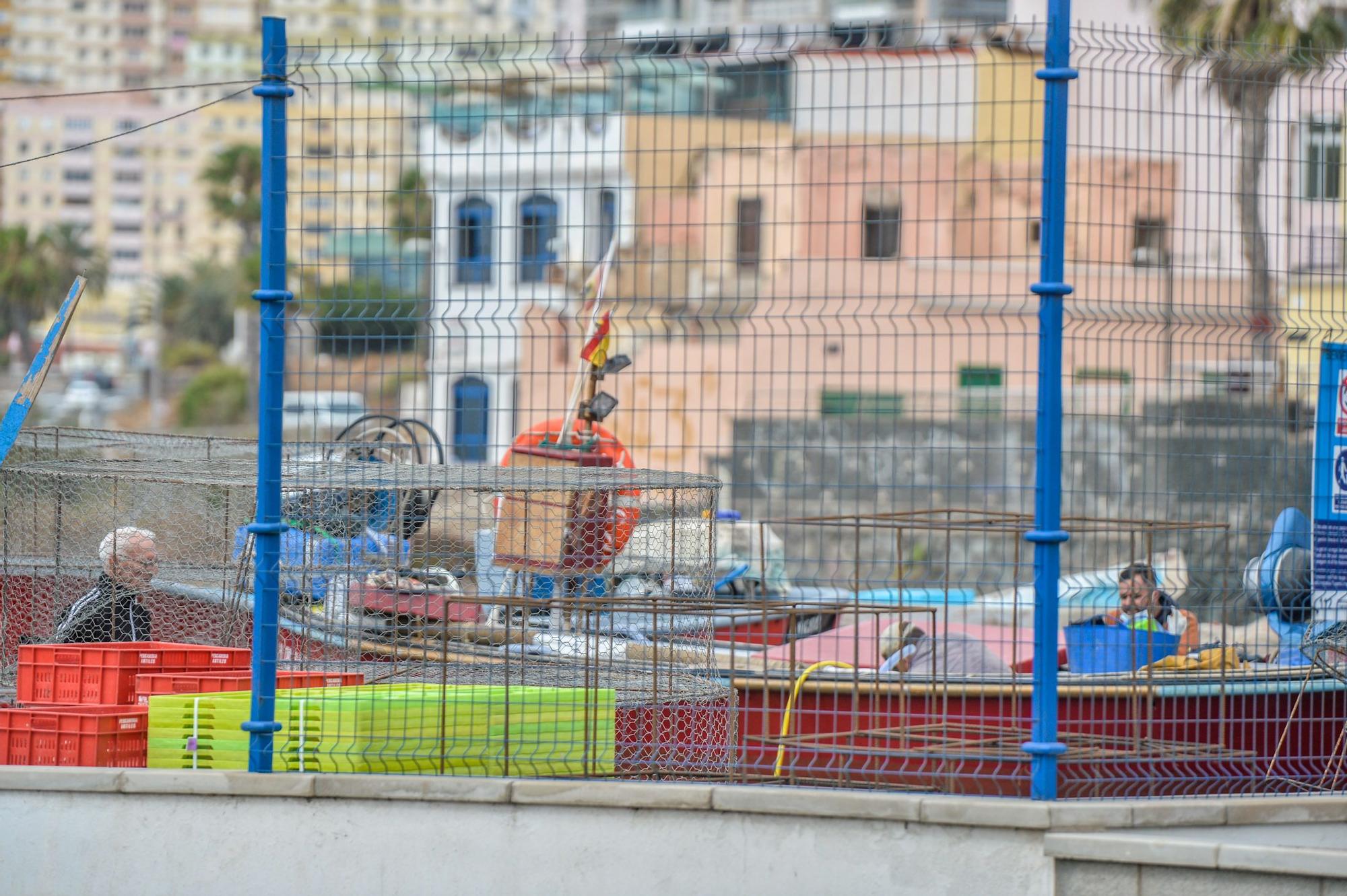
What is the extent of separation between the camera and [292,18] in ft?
491

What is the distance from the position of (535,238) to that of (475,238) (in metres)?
0.69

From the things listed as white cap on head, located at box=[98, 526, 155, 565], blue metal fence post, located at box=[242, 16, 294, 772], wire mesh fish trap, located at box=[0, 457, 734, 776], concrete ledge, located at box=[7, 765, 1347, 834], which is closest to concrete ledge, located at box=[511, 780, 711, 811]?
concrete ledge, located at box=[7, 765, 1347, 834]

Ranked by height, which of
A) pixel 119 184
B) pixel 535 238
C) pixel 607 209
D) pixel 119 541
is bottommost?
pixel 119 541

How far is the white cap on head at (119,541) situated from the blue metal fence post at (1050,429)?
4.27 meters

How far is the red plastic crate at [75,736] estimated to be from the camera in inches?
259

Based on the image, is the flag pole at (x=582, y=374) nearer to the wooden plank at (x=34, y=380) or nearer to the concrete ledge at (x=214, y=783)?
the wooden plank at (x=34, y=380)

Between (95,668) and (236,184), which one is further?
(236,184)

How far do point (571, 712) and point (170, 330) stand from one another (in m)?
96.1

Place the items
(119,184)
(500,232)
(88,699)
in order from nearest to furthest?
(500,232) → (88,699) → (119,184)

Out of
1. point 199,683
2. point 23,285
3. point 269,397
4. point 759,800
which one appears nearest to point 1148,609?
point 759,800

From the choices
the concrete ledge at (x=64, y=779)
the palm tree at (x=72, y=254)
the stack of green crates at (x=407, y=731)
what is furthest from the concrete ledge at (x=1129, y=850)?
the palm tree at (x=72, y=254)

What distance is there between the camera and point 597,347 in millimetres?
9266

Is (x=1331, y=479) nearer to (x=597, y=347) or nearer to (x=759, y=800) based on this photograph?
(x=759, y=800)

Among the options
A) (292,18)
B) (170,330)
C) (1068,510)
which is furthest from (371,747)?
(292,18)
